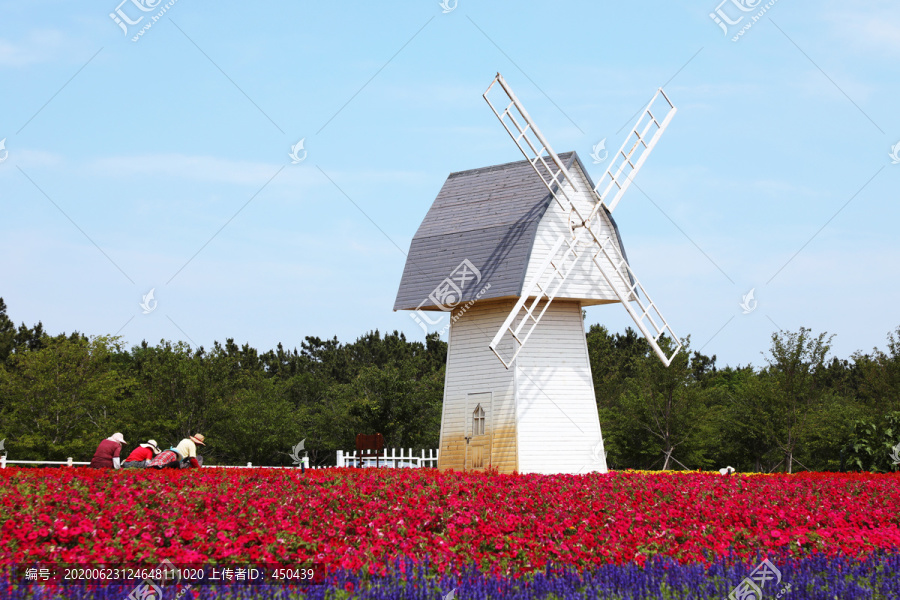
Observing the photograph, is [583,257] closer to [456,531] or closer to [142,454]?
[142,454]

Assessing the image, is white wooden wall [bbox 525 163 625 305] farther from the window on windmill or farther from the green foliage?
the green foliage

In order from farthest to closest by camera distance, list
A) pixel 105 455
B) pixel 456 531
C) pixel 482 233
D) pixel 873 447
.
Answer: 1. pixel 873 447
2. pixel 482 233
3. pixel 105 455
4. pixel 456 531

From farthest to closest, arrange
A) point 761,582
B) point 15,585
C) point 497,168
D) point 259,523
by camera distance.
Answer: point 497,168 < point 259,523 < point 761,582 < point 15,585

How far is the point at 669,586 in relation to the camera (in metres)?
7.36

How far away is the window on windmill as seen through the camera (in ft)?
64.9

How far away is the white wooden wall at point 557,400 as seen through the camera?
1934 centimetres

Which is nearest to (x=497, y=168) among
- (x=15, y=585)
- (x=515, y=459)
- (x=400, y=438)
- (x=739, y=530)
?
(x=515, y=459)

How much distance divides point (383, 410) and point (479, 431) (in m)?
19.3

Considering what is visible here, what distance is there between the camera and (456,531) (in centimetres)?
952

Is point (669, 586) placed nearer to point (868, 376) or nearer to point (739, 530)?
point (739, 530)

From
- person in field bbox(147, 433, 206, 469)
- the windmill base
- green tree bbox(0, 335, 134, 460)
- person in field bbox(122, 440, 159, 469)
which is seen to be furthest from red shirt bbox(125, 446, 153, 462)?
green tree bbox(0, 335, 134, 460)

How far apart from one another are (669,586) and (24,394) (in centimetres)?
3085

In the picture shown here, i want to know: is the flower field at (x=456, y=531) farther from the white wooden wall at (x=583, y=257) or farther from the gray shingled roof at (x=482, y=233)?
the white wooden wall at (x=583, y=257)

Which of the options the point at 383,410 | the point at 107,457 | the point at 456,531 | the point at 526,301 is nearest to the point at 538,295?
the point at 526,301
